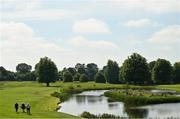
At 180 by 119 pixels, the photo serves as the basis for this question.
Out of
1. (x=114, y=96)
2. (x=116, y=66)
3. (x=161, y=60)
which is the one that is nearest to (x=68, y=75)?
(x=116, y=66)

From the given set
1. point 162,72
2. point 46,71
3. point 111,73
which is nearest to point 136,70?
point 162,72

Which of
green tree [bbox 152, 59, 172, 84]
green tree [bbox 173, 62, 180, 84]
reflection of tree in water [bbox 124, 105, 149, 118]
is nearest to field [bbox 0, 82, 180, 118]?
reflection of tree in water [bbox 124, 105, 149, 118]

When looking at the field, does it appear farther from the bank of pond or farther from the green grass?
the bank of pond

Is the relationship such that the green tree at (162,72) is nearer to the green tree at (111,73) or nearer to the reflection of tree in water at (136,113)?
the green tree at (111,73)

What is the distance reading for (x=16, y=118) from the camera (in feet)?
160

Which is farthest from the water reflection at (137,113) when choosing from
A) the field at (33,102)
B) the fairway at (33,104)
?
the fairway at (33,104)

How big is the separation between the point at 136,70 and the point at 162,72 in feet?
42.3

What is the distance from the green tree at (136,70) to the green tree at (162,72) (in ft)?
25.4

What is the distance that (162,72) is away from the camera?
150m

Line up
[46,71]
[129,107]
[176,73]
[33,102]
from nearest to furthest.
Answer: [129,107] → [33,102] → [46,71] → [176,73]

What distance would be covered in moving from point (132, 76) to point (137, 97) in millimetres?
67689

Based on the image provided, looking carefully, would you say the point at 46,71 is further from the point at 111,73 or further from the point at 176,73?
the point at 176,73

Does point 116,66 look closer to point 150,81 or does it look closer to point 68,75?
point 68,75

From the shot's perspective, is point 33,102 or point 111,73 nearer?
point 33,102
